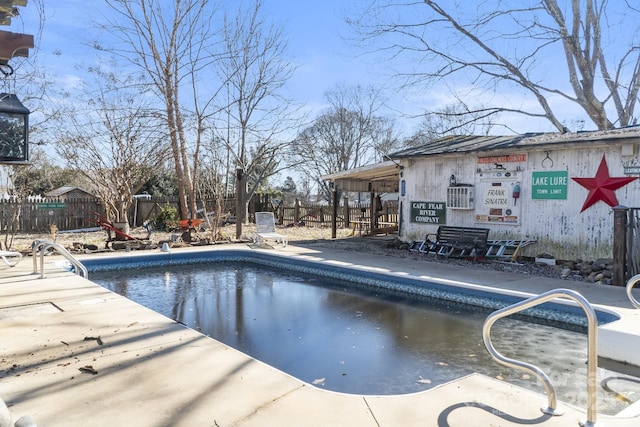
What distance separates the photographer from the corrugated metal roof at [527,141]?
8102 mm

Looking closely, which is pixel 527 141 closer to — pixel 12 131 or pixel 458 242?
pixel 458 242

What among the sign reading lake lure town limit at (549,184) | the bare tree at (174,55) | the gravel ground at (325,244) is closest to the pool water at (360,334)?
the gravel ground at (325,244)

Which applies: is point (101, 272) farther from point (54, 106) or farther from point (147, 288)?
point (54, 106)

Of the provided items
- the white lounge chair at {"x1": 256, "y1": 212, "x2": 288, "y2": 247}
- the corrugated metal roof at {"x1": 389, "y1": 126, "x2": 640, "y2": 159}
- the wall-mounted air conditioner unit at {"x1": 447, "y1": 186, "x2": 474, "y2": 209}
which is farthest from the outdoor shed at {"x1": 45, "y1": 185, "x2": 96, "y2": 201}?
the wall-mounted air conditioner unit at {"x1": 447, "y1": 186, "x2": 474, "y2": 209}

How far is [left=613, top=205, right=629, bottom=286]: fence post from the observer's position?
6.71 metres

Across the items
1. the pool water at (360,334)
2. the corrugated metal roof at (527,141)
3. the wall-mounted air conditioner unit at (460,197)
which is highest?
the corrugated metal roof at (527,141)

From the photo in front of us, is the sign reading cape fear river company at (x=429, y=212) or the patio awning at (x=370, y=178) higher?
the patio awning at (x=370, y=178)

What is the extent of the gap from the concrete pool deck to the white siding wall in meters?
4.25

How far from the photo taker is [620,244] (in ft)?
22.0

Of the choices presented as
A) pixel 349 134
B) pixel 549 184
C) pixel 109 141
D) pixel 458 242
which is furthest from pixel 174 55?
pixel 349 134

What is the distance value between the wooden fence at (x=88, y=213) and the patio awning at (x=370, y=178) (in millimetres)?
993

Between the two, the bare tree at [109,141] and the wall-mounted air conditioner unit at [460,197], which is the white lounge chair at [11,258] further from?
the wall-mounted air conditioner unit at [460,197]

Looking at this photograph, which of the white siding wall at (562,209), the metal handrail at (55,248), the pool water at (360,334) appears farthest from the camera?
the white siding wall at (562,209)

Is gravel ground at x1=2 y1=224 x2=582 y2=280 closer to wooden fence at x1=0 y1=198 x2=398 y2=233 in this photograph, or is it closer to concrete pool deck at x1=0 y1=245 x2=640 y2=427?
wooden fence at x1=0 y1=198 x2=398 y2=233
